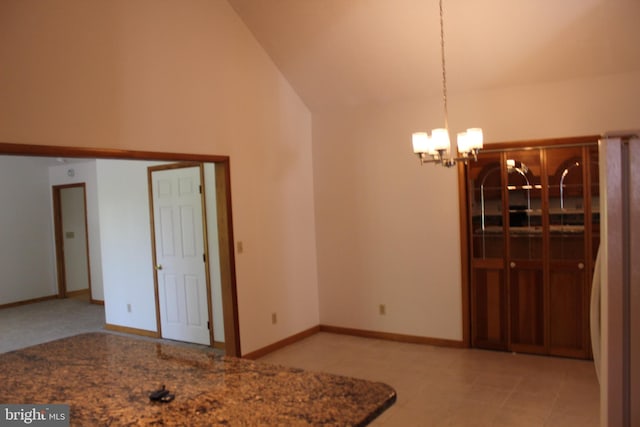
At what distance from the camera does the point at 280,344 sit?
17.4ft

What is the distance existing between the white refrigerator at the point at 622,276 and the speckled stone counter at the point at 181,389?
1105 mm

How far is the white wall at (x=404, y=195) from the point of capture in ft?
14.8

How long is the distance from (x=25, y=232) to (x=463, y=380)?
7.73 m

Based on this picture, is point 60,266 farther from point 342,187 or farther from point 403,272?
point 403,272

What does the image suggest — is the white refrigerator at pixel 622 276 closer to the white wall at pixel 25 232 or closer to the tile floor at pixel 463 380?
the tile floor at pixel 463 380

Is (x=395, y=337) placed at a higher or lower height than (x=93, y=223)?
lower

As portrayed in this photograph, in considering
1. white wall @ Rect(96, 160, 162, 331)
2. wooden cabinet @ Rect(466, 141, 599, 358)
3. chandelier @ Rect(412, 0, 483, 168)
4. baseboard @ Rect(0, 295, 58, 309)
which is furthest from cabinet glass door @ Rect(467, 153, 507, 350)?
baseboard @ Rect(0, 295, 58, 309)

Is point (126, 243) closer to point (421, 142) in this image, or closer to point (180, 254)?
point (180, 254)

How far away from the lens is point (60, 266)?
8.84 metres

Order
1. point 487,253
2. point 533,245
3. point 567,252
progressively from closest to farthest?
1. point 567,252
2. point 533,245
3. point 487,253

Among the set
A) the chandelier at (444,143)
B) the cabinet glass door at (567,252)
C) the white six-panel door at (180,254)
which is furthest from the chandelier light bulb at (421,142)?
the white six-panel door at (180,254)

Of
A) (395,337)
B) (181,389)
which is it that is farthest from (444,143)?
(395,337)

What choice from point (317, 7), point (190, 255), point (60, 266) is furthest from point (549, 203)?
point (60, 266)

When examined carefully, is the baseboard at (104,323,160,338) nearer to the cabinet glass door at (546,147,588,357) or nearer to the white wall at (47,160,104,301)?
the white wall at (47,160,104,301)
